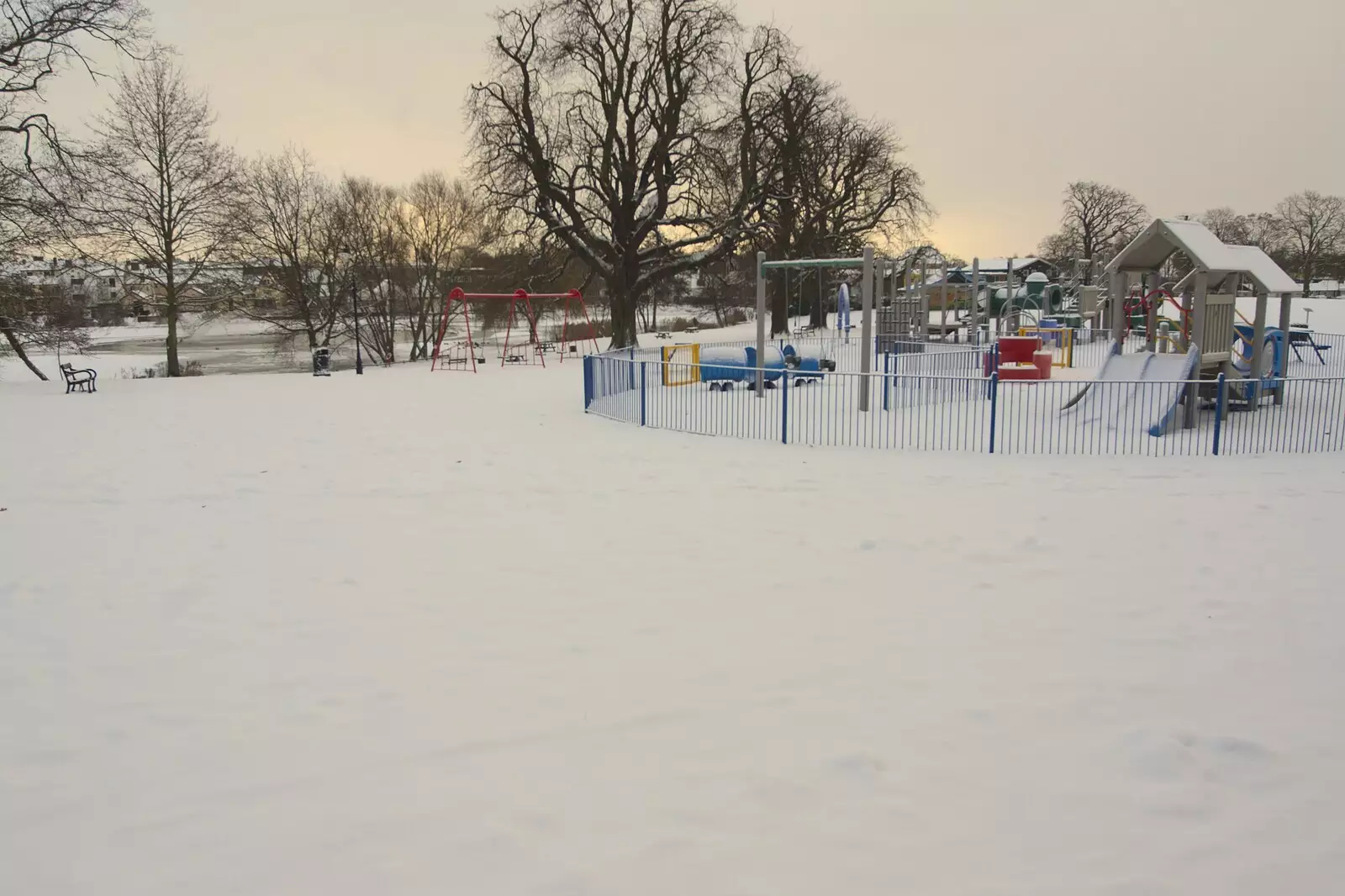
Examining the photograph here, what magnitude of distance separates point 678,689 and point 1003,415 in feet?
39.7

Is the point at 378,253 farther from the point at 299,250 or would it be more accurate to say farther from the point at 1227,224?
the point at 1227,224

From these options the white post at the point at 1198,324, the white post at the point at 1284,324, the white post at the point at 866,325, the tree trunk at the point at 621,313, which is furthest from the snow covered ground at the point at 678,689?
the tree trunk at the point at 621,313

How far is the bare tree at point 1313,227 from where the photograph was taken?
9488 centimetres

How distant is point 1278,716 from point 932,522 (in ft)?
13.7

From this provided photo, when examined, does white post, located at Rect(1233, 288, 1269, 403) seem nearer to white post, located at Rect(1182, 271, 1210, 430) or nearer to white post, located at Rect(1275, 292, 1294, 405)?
white post, located at Rect(1275, 292, 1294, 405)

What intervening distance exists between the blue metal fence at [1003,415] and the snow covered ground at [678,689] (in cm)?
275

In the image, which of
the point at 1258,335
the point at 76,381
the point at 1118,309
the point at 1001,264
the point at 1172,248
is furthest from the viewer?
the point at 1001,264

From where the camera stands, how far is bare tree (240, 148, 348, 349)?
40.6m

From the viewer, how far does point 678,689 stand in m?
5.29

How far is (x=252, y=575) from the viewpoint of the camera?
7504mm

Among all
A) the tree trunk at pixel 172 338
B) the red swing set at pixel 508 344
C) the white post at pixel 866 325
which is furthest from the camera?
the tree trunk at pixel 172 338

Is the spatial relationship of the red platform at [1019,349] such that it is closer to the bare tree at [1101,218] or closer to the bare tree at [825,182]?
the bare tree at [825,182]

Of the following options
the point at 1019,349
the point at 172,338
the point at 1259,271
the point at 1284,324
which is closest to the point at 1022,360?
the point at 1019,349

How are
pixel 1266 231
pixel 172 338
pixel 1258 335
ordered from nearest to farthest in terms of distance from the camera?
pixel 1258 335 → pixel 172 338 → pixel 1266 231
